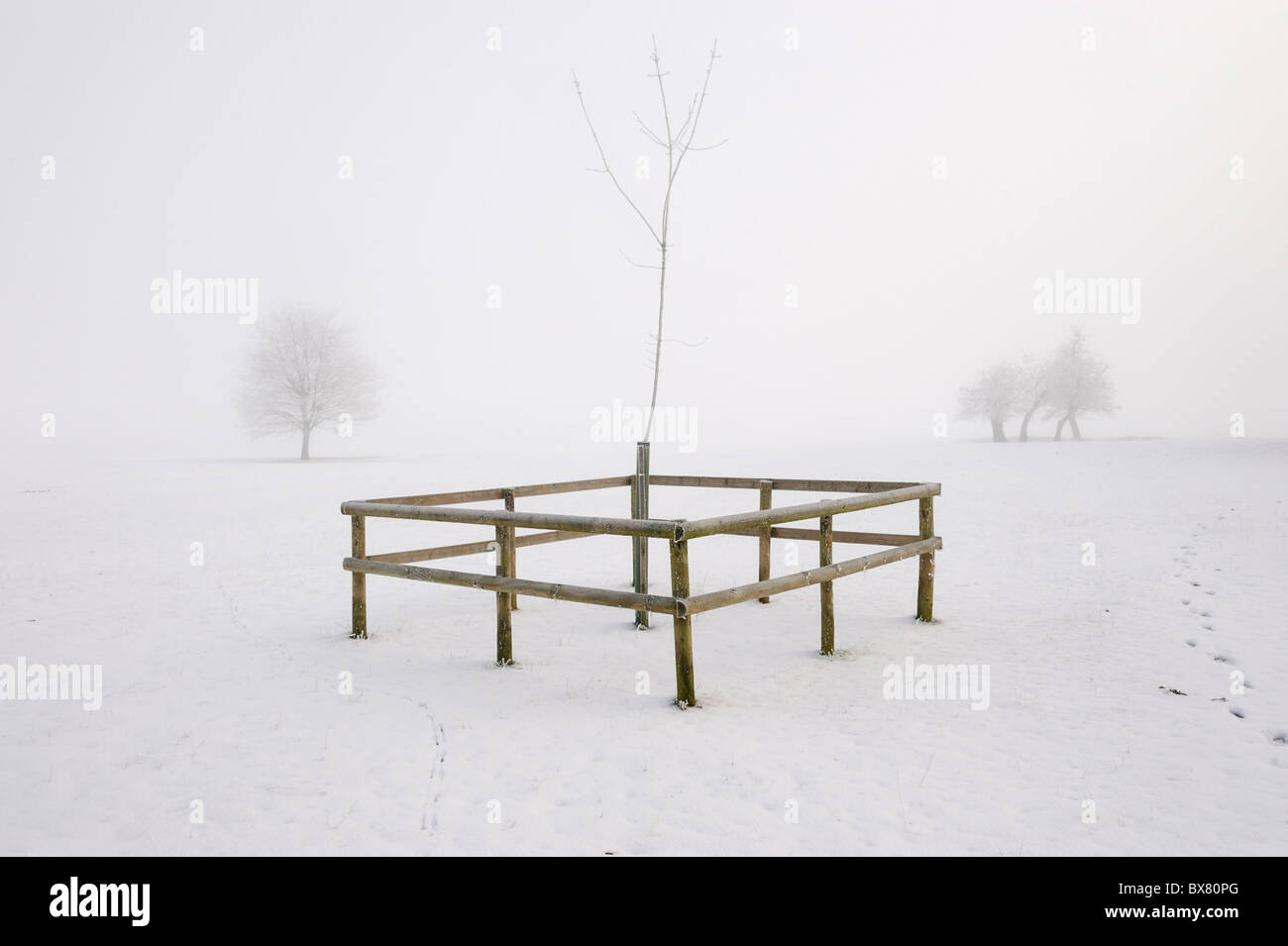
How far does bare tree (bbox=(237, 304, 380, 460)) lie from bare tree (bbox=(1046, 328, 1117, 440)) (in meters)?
47.3

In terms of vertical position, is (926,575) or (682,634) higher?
(682,634)

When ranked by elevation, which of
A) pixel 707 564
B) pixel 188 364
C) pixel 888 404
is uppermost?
pixel 188 364

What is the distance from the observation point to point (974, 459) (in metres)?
34.0

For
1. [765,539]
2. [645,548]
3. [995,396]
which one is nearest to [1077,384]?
[995,396]

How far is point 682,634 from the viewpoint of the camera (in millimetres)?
5590

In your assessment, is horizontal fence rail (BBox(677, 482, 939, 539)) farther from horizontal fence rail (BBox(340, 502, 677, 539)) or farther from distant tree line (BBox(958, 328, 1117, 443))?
distant tree line (BBox(958, 328, 1117, 443))

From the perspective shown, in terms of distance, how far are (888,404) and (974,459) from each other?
3683 inches

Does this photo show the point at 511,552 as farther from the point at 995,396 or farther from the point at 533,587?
the point at 995,396

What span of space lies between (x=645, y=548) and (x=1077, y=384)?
56.5 meters

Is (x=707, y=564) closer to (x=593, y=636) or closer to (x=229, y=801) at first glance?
(x=593, y=636)

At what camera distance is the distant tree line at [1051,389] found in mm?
54469

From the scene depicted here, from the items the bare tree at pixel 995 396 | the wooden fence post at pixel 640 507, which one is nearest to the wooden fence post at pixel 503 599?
the wooden fence post at pixel 640 507
